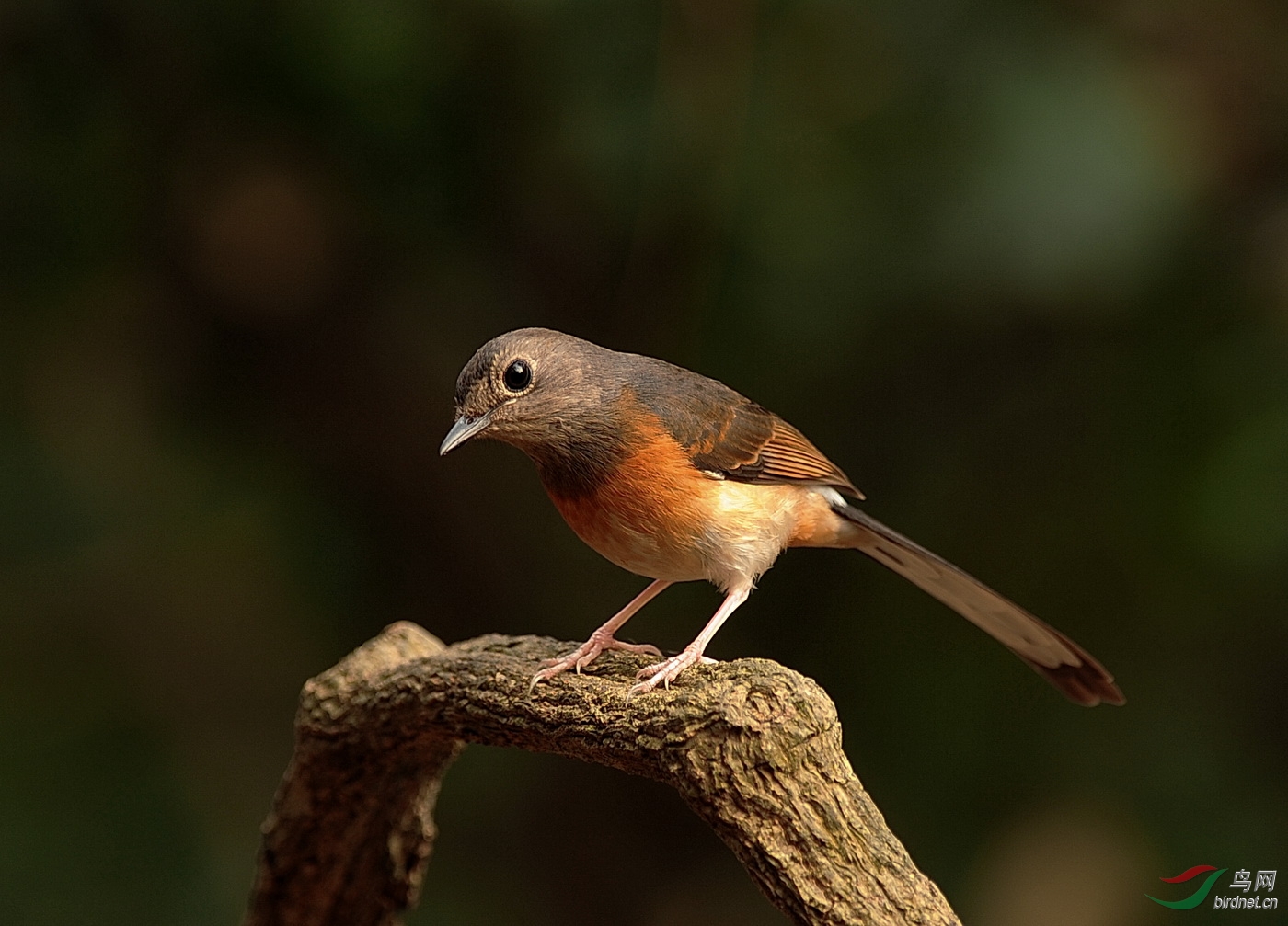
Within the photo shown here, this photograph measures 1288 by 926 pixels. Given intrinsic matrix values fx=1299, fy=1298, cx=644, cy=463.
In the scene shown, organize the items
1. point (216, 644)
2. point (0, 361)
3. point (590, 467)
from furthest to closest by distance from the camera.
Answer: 1. point (216, 644)
2. point (0, 361)
3. point (590, 467)

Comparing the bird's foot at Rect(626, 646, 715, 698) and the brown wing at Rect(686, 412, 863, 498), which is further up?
the brown wing at Rect(686, 412, 863, 498)

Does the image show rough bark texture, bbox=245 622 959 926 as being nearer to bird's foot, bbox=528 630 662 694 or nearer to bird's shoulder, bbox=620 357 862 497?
bird's foot, bbox=528 630 662 694

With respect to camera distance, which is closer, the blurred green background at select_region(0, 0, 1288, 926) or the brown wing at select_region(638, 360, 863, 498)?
the brown wing at select_region(638, 360, 863, 498)

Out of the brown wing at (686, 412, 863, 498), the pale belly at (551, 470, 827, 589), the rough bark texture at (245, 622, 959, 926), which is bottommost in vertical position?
the rough bark texture at (245, 622, 959, 926)

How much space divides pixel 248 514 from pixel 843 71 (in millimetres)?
2892

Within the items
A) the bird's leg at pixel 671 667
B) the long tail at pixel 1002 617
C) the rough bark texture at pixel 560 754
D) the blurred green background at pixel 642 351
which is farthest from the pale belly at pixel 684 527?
the blurred green background at pixel 642 351

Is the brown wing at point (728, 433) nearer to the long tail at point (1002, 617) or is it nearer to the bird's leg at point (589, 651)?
the long tail at point (1002, 617)

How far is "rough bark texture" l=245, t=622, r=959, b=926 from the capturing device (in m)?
2.72

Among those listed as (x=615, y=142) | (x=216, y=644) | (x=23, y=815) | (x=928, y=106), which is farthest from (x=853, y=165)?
(x=23, y=815)

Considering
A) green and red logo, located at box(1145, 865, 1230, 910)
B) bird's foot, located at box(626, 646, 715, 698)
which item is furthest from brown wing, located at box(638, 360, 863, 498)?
green and red logo, located at box(1145, 865, 1230, 910)

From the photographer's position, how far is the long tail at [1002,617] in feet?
12.3

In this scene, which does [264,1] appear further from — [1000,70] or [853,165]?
[1000,70]

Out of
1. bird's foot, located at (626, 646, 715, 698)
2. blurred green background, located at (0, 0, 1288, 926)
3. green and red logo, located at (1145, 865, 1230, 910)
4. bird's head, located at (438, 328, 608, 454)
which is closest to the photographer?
bird's foot, located at (626, 646, 715, 698)

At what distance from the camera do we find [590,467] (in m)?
3.34
